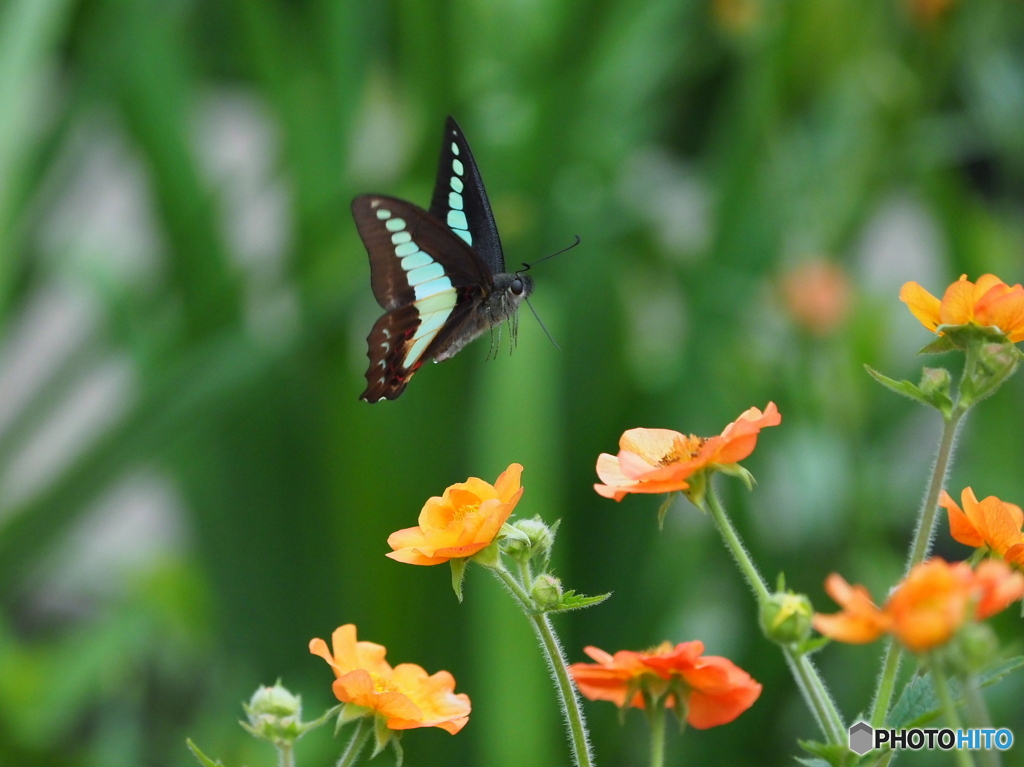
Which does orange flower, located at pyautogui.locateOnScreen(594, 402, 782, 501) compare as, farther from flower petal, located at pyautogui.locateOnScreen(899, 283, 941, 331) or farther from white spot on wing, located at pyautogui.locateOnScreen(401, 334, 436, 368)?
white spot on wing, located at pyautogui.locateOnScreen(401, 334, 436, 368)

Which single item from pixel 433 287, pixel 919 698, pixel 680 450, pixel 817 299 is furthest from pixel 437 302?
pixel 817 299

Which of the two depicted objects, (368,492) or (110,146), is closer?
(368,492)

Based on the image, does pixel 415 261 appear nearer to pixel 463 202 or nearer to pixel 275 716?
pixel 463 202

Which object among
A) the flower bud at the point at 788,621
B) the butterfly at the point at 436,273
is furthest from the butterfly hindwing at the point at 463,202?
the flower bud at the point at 788,621

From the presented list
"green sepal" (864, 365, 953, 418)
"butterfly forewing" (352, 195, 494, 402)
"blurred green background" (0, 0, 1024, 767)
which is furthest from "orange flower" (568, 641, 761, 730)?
"blurred green background" (0, 0, 1024, 767)

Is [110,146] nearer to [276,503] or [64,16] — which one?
[64,16]

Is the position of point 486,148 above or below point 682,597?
above

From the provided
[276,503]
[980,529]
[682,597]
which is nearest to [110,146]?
[276,503]
